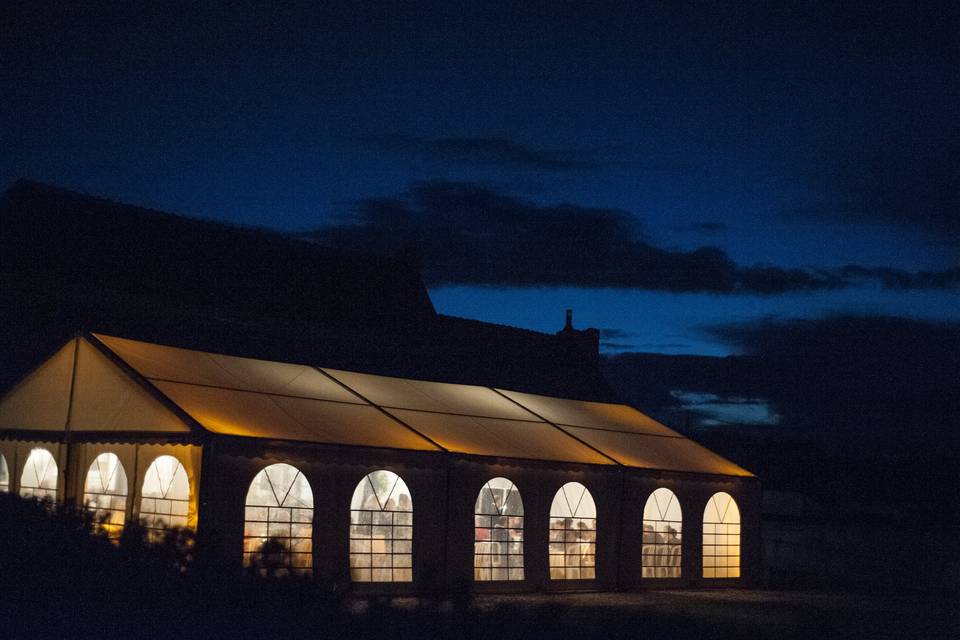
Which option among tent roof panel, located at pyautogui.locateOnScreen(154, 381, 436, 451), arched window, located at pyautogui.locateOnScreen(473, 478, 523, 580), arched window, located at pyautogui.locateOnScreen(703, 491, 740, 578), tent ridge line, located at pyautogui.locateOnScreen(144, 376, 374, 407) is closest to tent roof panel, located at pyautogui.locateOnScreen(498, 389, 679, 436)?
arched window, located at pyautogui.locateOnScreen(703, 491, 740, 578)

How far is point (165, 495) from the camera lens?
10.5m

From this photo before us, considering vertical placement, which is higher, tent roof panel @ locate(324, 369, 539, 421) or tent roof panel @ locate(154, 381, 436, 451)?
tent roof panel @ locate(324, 369, 539, 421)

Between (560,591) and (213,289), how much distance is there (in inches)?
247

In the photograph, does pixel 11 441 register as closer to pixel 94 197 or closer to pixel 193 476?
pixel 193 476

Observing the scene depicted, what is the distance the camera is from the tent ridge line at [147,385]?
9945 mm

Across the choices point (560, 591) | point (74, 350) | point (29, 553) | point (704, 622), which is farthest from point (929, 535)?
point (29, 553)

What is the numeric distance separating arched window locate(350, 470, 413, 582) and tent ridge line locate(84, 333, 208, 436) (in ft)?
5.97

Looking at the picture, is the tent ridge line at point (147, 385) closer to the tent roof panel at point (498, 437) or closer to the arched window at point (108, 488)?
the arched window at point (108, 488)

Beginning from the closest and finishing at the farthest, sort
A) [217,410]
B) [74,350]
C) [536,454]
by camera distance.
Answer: [217,410]
[74,350]
[536,454]

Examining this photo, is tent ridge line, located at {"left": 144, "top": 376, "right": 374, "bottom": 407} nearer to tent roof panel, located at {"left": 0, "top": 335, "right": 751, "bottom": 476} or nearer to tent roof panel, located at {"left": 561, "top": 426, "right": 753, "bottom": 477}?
tent roof panel, located at {"left": 0, "top": 335, "right": 751, "bottom": 476}

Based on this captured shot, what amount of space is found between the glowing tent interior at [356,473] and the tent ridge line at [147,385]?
2 centimetres

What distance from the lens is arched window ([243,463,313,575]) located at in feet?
33.6

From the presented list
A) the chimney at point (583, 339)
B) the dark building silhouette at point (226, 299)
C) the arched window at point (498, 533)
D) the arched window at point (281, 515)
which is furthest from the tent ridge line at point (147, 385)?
the chimney at point (583, 339)

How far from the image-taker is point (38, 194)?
14.9 m
